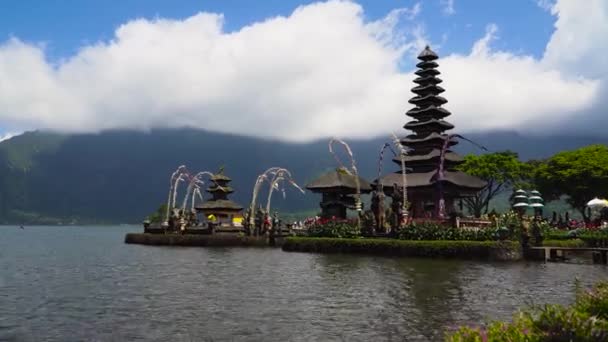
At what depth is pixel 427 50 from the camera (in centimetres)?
8025

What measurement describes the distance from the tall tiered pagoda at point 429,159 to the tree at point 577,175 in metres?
18.8

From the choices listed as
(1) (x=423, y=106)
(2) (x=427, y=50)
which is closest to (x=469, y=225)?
(1) (x=423, y=106)

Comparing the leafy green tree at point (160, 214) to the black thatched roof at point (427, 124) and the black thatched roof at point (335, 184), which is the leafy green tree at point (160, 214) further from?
the black thatched roof at point (427, 124)

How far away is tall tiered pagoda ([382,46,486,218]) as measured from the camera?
208 ft

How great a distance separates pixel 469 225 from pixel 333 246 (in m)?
11.7

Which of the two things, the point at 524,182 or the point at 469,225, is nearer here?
the point at 469,225

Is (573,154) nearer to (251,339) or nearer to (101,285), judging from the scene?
(101,285)

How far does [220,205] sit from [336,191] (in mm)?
23517

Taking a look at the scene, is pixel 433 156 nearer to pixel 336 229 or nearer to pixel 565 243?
pixel 336 229

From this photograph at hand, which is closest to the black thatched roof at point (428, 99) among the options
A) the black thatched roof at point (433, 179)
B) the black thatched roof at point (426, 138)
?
the black thatched roof at point (426, 138)

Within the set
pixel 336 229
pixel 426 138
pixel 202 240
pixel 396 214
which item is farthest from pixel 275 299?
pixel 426 138

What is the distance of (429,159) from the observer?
68.6 m

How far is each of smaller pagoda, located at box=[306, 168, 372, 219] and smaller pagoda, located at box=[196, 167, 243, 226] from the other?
67.8ft

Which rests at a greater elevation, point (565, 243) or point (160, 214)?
point (160, 214)
